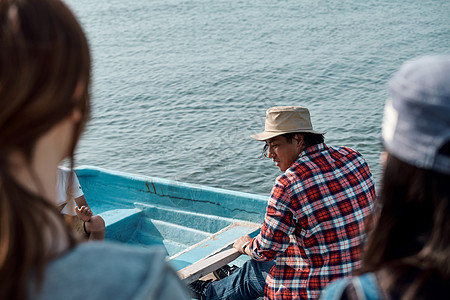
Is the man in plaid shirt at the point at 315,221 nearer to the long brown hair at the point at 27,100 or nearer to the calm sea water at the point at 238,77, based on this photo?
the long brown hair at the point at 27,100

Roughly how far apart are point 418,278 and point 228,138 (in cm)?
956

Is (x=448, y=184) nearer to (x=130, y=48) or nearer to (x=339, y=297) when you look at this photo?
(x=339, y=297)

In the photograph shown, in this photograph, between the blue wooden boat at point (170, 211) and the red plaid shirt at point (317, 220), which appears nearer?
the red plaid shirt at point (317, 220)

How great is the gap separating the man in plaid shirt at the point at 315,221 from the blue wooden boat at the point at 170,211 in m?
1.82

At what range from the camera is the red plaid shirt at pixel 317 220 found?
2604 millimetres

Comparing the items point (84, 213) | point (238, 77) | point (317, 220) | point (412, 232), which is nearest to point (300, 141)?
point (317, 220)

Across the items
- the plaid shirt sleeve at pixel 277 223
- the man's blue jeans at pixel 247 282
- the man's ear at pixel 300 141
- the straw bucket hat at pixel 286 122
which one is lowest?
the man's blue jeans at pixel 247 282

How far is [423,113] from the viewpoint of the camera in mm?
923

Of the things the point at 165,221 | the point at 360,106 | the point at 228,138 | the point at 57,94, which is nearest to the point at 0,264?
the point at 57,94

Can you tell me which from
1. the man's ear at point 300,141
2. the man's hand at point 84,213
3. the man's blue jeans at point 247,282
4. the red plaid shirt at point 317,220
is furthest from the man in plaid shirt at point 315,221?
the man's hand at point 84,213

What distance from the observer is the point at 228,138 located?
10.5 meters

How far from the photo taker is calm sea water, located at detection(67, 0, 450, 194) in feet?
32.3

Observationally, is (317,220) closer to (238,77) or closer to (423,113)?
(423,113)

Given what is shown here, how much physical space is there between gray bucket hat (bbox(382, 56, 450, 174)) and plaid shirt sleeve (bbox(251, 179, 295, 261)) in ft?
5.40
